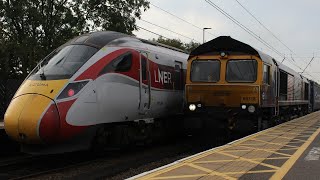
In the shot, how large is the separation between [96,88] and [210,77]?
6.01 metres

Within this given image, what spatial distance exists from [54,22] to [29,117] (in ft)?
61.4

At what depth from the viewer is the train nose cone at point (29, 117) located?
1012cm

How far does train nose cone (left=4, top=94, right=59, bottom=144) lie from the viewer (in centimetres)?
1012

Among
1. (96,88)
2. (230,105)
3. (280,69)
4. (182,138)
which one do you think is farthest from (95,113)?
(280,69)

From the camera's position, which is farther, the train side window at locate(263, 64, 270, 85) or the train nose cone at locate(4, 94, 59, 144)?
the train side window at locate(263, 64, 270, 85)

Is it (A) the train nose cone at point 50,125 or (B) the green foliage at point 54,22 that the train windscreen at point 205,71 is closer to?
(A) the train nose cone at point 50,125

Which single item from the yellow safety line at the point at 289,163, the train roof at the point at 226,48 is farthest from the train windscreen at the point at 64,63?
the train roof at the point at 226,48

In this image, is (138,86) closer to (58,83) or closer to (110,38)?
(110,38)

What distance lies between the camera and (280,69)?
66.4 ft

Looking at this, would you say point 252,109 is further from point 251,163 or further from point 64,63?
point 64,63

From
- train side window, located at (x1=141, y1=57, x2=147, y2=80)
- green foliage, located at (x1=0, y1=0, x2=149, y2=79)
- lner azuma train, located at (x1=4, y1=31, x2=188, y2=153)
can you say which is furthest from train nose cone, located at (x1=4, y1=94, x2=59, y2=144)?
green foliage, located at (x1=0, y1=0, x2=149, y2=79)

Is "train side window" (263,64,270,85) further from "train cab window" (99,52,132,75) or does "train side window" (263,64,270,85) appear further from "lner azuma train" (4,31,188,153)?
"train cab window" (99,52,132,75)

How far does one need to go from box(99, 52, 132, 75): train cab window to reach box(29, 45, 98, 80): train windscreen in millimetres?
510

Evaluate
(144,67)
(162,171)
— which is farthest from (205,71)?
(162,171)
